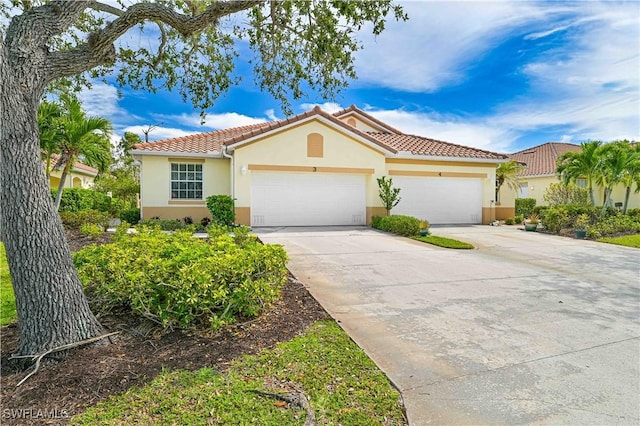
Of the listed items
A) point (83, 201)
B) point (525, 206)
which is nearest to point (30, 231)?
point (83, 201)

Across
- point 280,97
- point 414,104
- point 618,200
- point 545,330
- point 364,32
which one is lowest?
point 545,330

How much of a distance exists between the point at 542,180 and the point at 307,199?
19594mm

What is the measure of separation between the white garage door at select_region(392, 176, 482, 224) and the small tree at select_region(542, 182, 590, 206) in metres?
4.93

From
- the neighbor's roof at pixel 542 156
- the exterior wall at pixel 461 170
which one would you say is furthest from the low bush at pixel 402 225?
the neighbor's roof at pixel 542 156

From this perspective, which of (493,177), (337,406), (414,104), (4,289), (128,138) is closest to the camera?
(337,406)

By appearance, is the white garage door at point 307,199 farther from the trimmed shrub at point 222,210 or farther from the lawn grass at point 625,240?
the lawn grass at point 625,240

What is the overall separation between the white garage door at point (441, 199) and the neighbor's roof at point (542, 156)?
9897 mm

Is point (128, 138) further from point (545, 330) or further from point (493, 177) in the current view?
point (545, 330)

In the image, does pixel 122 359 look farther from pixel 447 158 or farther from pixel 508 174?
pixel 508 174

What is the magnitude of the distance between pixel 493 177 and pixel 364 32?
608 inches

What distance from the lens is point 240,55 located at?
8.02 m

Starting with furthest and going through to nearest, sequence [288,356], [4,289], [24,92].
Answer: [4,289], [288,356], [24,92]

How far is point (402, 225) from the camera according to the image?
1412 centimetres

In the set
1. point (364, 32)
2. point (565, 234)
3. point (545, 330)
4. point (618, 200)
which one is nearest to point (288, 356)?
point (545, 330)
